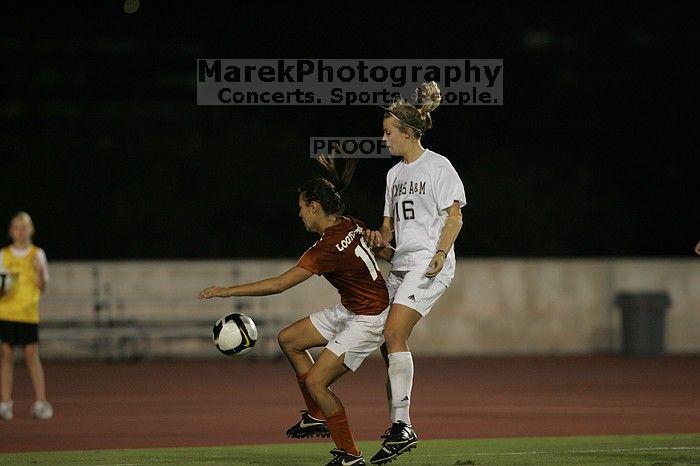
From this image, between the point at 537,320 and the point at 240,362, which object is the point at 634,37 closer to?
the point at 537,320

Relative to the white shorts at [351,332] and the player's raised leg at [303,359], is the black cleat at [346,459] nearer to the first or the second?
the player's raised leg at [303,359]

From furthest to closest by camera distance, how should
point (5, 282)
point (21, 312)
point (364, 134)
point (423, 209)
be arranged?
point (364, 134) → point (21, 312) → point (5, 282) → point (423, 209)

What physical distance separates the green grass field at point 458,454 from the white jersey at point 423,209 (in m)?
1.48

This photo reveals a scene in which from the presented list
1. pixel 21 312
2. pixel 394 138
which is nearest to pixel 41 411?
pixel 21 312

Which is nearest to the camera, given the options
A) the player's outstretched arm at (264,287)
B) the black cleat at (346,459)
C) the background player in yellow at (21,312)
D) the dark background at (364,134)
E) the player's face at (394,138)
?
the player's outstretched arm at (264,287)

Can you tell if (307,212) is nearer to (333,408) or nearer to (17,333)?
(333,408)

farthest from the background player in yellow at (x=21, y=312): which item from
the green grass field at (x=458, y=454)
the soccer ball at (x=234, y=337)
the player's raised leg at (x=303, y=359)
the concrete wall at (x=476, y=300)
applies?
the concrete wall at (x=476, y=300)

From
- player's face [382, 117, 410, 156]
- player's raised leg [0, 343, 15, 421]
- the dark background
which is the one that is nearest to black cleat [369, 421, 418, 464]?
player's face [382, 117, 410, 156]

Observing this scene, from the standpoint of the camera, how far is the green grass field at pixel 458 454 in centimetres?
985

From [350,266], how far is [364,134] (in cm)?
2525

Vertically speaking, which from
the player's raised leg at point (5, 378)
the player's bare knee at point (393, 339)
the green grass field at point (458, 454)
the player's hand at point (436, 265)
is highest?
the player's hand at point (436, 265)

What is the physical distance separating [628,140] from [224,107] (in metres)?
11.9

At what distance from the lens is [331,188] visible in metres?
9.12

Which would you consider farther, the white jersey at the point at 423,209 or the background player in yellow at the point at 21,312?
the background player in yellow at the point at 21,312
